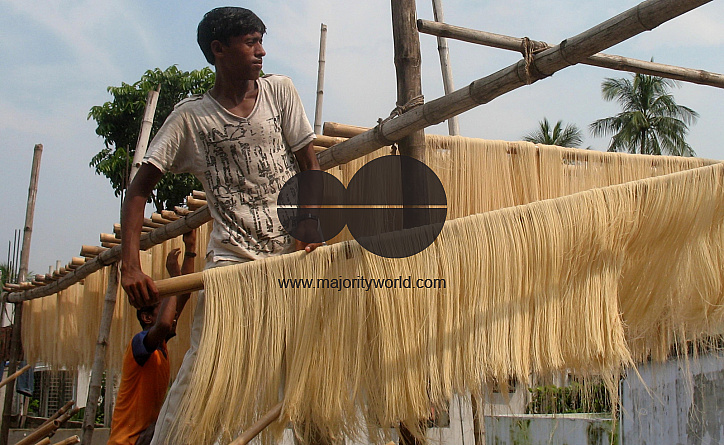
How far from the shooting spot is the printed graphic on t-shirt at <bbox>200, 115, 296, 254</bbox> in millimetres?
2137

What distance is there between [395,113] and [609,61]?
1.10 m

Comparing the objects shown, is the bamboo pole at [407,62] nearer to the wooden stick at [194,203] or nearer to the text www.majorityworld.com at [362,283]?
the text www.majorityworld.com at [362,283]

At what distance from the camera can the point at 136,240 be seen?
1.99m

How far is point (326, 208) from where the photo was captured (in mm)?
2635

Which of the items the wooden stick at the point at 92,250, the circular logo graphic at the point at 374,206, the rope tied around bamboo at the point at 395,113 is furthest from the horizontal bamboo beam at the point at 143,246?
the rope tied around bamboo at the point at 395,113

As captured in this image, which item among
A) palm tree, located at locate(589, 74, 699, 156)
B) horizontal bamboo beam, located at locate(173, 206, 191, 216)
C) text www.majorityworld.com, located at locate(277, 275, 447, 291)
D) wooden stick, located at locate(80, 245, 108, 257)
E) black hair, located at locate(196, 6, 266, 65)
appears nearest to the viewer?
text www.majorityworld.com, located at locate(277, 275, 447, 291)

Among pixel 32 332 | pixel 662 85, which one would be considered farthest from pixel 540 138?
pixel 32 332

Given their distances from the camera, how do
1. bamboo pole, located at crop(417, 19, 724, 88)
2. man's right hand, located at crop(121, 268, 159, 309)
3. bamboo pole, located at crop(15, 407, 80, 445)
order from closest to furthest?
1. man's right hand, located at crop(121, 268, 159, 309)
2. bamboo pole, located at crop(417, 19, 724, 88)
3. bamboo pole, located at crop(15, 407, 80, 445)

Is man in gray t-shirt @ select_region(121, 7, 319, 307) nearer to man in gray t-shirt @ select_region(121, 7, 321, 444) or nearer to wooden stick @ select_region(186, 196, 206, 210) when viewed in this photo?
man in gray t-shirt @ select_region(121, 7, 321, 444)

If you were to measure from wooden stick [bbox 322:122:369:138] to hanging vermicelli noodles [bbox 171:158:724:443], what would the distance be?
128 centimetres

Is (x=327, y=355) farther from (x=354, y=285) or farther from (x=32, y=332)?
(x=32, y=332)

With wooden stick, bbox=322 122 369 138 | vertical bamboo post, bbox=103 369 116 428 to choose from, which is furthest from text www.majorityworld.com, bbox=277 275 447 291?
vertical bamboo post, bbox=103 369 116 428

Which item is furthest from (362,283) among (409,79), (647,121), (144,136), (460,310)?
(647,121)

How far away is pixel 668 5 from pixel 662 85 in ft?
75.8
